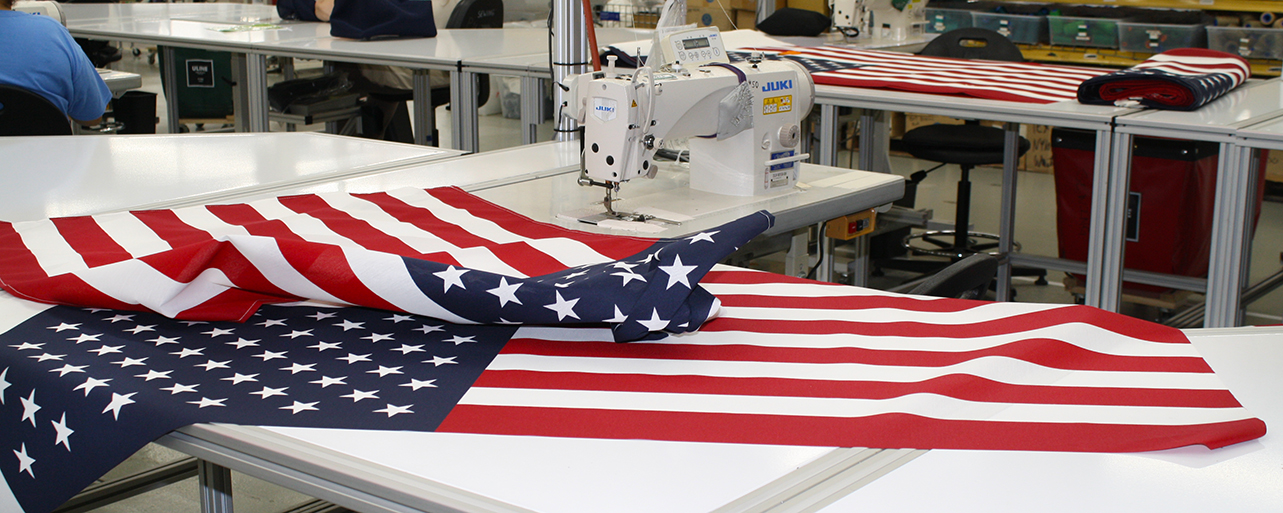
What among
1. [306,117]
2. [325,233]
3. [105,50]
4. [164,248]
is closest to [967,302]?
[325,233]

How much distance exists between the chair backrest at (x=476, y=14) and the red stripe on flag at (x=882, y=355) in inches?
178

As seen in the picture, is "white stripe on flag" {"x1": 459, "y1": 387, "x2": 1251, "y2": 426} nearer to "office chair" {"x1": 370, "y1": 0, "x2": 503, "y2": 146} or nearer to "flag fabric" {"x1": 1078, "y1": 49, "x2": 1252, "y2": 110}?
"flag fabric" {"x1": 1078, "y1": 49, "x2": 1252, "y2": 110}

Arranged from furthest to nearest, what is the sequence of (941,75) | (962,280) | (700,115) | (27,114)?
(941,75) → (27,114) → (700,115) → (962,280)

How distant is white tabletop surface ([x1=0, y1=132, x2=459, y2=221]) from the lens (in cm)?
199

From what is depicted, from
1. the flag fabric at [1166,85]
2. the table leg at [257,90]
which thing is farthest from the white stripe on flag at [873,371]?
the table leg at [257,90]

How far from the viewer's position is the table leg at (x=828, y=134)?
3391 mm

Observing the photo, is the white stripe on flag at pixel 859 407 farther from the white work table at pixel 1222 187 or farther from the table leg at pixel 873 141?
the table leg at pixel 873 141

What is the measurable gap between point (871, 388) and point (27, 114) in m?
2.85

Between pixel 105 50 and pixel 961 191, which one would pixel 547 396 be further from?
pixel 105 50

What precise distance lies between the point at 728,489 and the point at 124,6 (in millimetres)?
6585

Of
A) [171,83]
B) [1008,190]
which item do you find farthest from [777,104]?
[171,83]

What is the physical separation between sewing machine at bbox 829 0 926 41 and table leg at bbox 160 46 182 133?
3306mm

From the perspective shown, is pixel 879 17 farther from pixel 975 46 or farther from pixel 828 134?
pixel 828 134

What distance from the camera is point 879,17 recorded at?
193 inches
